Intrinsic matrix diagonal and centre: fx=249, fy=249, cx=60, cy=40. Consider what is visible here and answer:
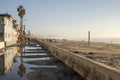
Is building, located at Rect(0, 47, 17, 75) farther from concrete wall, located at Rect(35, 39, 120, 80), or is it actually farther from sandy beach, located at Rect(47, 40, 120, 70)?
sandy beach, located at Rect(47, 40, 120, 70)

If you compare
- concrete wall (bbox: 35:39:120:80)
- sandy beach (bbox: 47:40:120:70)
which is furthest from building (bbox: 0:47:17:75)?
sandy beach (bbox: 47:40:120:70)

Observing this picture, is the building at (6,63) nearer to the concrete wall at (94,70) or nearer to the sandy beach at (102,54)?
the concrete wall at (94,70)

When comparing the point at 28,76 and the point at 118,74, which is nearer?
the point at 118,74

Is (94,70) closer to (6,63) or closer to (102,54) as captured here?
(6,63)

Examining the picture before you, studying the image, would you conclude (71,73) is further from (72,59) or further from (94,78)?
(94,78)

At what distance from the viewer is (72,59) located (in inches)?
671

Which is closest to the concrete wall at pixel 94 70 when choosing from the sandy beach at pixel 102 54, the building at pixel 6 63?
the sandy beach at pixel 102 54

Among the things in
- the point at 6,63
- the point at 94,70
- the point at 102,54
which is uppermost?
the point at 94,70

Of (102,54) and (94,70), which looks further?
(102,54)

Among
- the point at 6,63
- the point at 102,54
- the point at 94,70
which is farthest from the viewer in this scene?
the point at 102,54

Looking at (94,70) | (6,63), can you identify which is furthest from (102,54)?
(94,70)

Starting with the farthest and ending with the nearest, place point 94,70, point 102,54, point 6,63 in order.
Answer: point 102,54 → point 6,63 → point 94,70

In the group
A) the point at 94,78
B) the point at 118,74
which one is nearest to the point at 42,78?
the point at 94,78

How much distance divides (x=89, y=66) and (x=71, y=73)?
13.4ft
